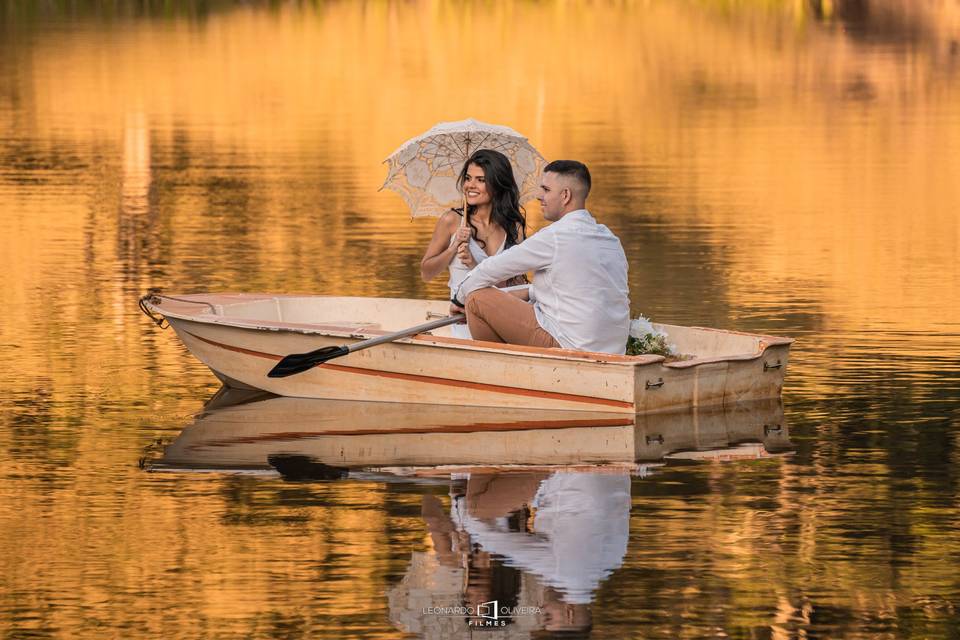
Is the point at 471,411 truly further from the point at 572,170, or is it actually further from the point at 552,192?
the point at 572,170

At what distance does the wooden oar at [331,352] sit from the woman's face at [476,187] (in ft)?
2.49

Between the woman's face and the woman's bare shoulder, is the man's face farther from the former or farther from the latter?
the woman's bare shoulder

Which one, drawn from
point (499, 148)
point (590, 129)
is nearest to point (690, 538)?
point (499, 148)

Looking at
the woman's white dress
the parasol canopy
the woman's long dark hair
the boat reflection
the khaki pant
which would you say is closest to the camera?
the boat reflection

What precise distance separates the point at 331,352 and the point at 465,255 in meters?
1.07

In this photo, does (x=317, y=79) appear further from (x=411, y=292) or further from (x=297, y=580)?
(x=297, y=580)

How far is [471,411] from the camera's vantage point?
14.3 m

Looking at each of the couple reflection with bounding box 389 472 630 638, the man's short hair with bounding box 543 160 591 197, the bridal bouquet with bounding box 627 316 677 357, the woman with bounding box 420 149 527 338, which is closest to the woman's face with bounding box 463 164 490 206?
the woman with bounding box 420 149 527 338

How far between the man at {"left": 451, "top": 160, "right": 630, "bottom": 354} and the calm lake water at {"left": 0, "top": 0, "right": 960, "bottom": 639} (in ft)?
2.22

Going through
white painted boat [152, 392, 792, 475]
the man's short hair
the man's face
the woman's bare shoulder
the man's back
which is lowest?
white painted boat [152, 392, 792, 475]

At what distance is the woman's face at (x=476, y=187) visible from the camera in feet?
48.6

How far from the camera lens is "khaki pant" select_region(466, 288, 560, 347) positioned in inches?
558

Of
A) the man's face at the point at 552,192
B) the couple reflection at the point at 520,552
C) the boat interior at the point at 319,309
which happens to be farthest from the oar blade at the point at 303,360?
the couple reflection at the point at 520,552

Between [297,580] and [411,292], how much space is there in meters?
9.59
